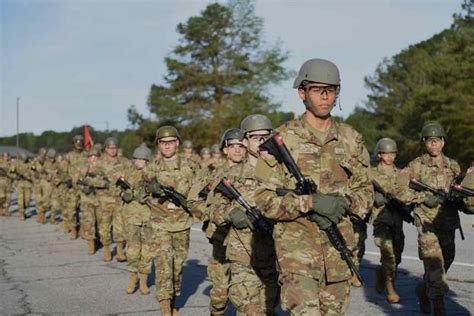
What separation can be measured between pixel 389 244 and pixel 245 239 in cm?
366

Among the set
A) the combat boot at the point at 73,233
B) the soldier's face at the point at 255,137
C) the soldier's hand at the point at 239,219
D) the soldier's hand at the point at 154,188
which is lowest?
the combat boot at the point at 73,233

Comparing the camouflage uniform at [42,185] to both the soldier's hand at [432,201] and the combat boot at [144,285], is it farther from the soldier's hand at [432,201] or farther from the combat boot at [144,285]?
the soldier's hand at [432,201]

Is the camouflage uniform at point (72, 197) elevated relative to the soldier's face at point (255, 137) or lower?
lower

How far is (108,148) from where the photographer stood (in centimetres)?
1404

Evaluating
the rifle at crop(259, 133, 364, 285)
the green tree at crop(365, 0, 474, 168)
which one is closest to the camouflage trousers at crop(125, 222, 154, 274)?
the rifle at crop(259, 133, 364, 285)

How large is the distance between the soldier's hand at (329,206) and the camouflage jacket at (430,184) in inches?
144

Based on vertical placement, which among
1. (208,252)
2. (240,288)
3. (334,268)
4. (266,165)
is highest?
(266,165)

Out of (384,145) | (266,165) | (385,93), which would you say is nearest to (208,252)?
(384,145)

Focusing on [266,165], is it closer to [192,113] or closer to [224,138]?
[224,138]

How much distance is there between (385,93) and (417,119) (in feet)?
75.8

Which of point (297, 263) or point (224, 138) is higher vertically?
point (224, 138)

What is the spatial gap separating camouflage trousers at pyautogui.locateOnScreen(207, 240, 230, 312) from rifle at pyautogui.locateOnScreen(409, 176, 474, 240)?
2.41 metres

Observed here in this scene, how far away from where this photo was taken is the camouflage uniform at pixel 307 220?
4906 millimetres

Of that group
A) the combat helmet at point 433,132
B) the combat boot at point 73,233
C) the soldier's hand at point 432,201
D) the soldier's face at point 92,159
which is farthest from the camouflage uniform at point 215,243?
the combat boot at point 73,233
